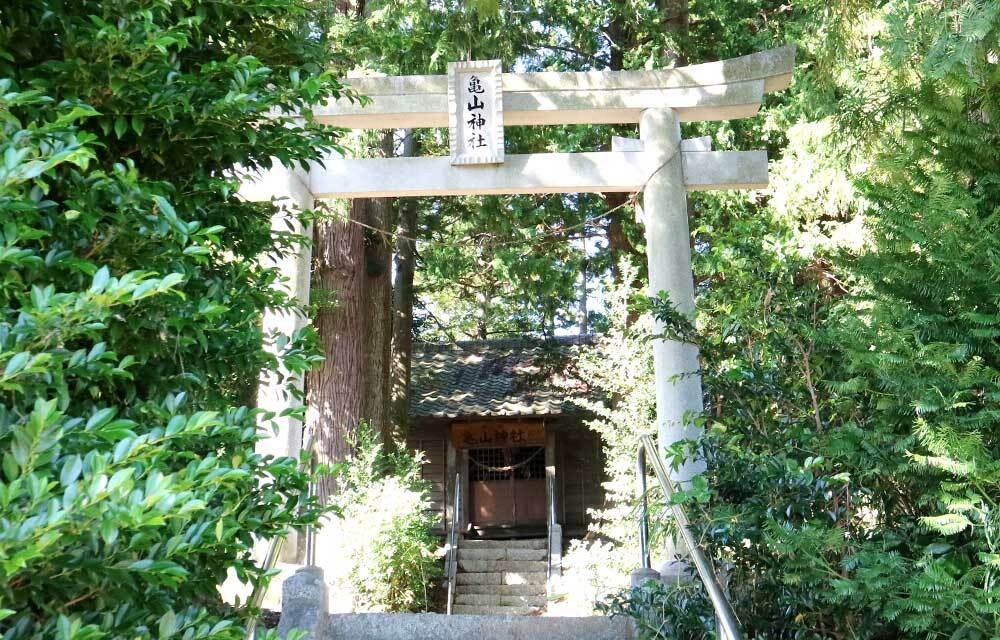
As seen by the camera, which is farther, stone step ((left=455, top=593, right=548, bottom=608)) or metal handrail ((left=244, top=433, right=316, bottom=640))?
stone step ((left=455, top=593, right=548, bottom=608))

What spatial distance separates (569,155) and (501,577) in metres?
7.31

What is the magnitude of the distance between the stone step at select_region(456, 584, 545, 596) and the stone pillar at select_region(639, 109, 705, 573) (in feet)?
20.3

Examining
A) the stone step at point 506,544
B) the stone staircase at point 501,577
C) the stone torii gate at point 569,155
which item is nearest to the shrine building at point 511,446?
the stone step at point 506,544

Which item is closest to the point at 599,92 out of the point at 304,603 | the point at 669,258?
the point at 669,258

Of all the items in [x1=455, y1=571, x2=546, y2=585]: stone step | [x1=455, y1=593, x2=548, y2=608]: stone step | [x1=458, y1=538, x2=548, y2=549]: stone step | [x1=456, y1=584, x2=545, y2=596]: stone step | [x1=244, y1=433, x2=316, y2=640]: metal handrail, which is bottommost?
[x1=455, y1=593, x2=548, y2=608]: stone step

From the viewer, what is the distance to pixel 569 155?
6.38 meters

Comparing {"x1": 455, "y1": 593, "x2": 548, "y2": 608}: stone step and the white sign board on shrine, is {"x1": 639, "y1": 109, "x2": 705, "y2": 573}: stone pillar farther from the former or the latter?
{"x1": 455, "y1": 593, "x2": 548, "y2": 608}: stone step

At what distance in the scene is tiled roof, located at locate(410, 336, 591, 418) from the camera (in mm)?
12992

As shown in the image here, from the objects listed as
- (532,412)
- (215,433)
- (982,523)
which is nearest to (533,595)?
(532,412)

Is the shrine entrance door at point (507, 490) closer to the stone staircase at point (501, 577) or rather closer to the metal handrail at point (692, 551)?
the stone staircase at point (501, 577)

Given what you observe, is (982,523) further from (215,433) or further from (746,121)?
(746,121)

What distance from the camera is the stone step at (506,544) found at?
493 inches

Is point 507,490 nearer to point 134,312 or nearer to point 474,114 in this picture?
point 474,114

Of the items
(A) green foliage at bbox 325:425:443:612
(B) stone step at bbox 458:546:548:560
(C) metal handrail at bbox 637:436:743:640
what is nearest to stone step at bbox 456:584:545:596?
(B) stone step at bbox 458:546:548:560
